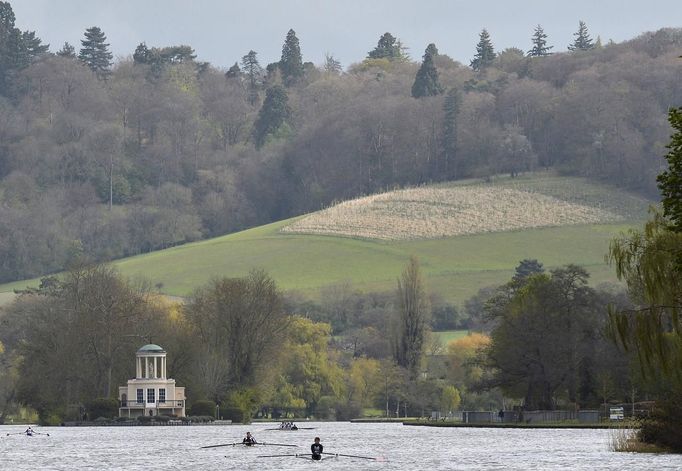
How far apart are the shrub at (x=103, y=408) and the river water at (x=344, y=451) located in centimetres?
1902

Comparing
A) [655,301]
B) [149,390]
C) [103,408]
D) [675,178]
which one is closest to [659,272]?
[655,301]

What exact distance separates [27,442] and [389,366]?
68293 millimetres

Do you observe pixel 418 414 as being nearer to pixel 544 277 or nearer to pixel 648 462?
pixel 544 277

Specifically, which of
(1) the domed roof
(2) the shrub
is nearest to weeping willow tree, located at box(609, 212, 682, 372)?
(1) the domed roof

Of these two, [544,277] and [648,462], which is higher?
[544,277]

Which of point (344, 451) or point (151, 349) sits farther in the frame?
point (151, 349)

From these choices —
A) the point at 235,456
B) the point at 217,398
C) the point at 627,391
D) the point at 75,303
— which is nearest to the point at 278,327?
the point at 217,398

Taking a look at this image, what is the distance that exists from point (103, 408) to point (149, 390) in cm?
482

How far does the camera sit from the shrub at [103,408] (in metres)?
148

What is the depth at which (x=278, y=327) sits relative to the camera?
154750mm

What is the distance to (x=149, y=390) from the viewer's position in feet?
496

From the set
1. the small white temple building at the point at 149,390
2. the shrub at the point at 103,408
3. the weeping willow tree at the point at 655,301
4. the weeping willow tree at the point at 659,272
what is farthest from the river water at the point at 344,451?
the small white temple building at the point at 149,390

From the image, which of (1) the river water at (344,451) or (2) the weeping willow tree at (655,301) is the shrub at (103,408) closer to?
(1) the river water at (344,451)

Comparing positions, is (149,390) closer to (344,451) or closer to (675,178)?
(344,451)
